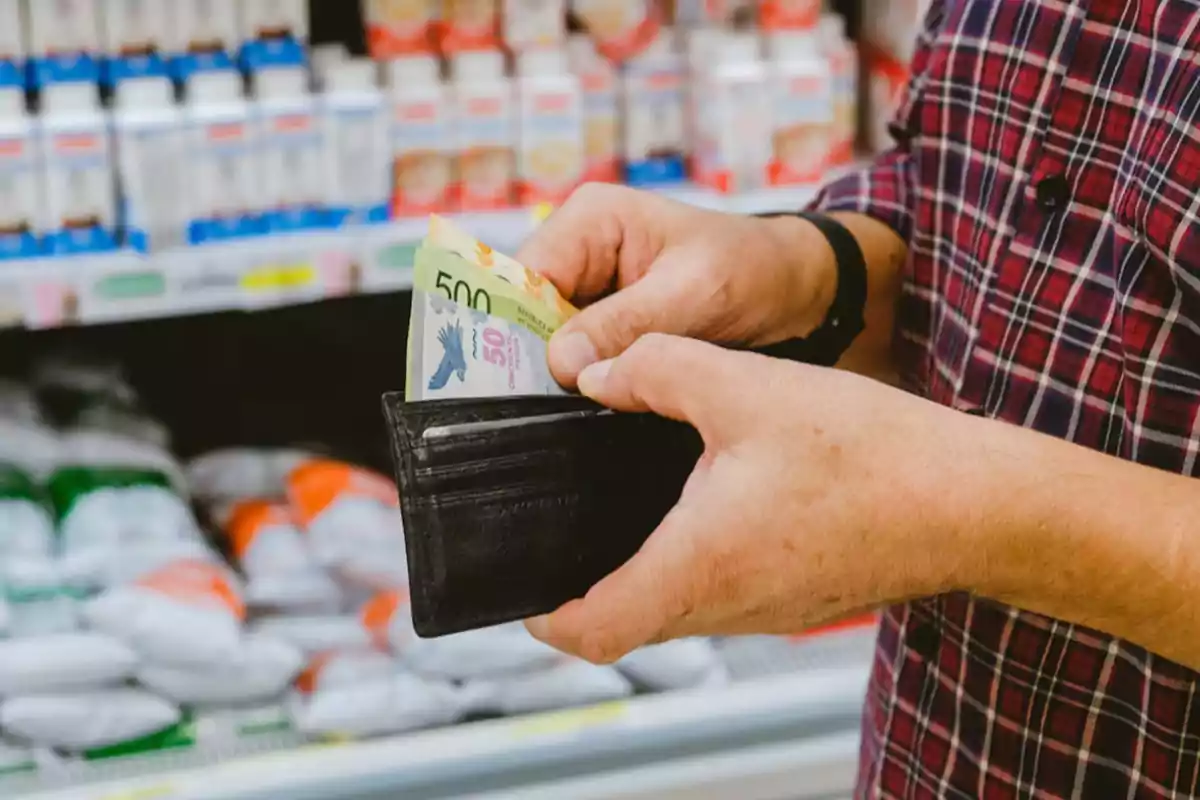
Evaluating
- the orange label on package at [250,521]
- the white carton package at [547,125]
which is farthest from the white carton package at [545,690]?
the white carton package at [547,125]

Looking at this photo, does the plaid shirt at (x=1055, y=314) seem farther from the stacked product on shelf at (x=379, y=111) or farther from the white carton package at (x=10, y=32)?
the white carton package at (x=10, y=32)

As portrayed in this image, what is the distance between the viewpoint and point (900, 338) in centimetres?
108

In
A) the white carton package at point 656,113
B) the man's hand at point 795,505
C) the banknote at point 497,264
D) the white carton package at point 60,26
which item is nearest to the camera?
the man's hand at point 795,505

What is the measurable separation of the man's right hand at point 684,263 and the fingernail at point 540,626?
0.69 feet

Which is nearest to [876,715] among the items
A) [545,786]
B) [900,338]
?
[900,338]

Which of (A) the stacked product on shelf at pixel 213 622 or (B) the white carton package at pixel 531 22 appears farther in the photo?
(B) the white carton package at pixel 531 22

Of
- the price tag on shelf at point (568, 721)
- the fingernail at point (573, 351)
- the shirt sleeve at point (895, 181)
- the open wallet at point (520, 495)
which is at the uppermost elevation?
the shirt sleeve at point (895, 181)

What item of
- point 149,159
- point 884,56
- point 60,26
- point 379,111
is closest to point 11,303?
point 149,159

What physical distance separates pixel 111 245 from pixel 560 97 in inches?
20.9

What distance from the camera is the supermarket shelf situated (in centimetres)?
145

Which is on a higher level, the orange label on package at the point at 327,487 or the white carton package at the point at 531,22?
the white carton package at the point at 531,22

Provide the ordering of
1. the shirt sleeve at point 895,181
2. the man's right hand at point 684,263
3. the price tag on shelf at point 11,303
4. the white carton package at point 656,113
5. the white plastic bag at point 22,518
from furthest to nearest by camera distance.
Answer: the white carton package at point 656,113 → the white plastic bag at point 22,518 → the price tag on shelf at point 11,303 → the shirt sleeve at point 895,181 → the man's right hand at point 684,263

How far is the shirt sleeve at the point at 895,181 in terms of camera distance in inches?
41.7

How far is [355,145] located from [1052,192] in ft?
3.05
